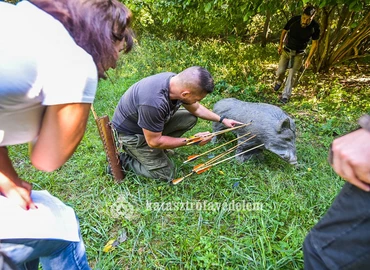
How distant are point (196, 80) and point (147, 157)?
0.92 m

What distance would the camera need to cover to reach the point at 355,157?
634 millimetres

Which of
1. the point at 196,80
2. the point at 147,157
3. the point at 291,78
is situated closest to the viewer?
the point at 196,80

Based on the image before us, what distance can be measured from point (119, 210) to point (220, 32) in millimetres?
6431

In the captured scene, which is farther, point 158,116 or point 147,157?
point 147,157

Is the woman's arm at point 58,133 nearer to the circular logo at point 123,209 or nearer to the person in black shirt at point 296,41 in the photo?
the circular logo at point 123,209

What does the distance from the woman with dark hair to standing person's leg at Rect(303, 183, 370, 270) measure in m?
0.78

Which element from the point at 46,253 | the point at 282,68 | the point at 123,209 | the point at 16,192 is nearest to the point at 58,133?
the point at 16,192

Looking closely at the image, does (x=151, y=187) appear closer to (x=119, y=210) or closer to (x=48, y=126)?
(x=119, y=210)

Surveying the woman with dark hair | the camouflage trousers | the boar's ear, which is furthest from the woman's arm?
the boar's ear

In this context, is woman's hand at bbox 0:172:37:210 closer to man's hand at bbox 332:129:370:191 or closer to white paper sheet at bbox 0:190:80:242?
white paper sheet at bbox 0:190:80:242

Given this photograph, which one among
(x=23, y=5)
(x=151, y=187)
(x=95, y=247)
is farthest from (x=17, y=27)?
(x=151, y=187)

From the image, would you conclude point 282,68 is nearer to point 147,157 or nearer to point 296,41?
point 296,41

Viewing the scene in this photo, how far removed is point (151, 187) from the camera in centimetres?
244

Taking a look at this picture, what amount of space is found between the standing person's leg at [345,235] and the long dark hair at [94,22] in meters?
0.87
